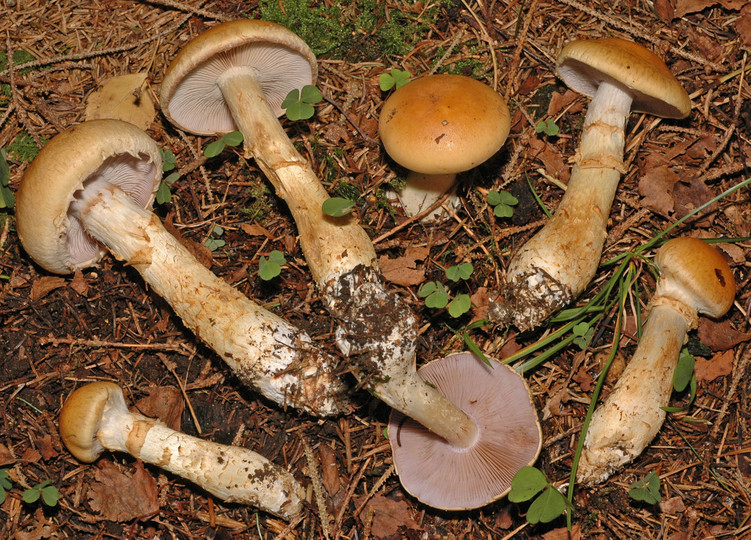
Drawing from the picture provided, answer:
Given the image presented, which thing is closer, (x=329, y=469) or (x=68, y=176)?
(x=68, y=176)

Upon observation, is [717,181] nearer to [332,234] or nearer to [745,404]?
[745,404]

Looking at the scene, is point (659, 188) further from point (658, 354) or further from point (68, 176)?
point (68, 176)

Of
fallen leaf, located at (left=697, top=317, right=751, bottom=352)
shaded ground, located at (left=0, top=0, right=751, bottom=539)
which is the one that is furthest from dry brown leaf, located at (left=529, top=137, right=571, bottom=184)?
fallen leaf, located at (left=697, top=317, right=751, bottom=352)

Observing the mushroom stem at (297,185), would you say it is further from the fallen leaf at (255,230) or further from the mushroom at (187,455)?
the mushroom at (187,455)

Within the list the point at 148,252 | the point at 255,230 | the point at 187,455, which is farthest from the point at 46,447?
the point at 255,230

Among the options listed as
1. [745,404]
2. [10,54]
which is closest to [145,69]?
[10,54]

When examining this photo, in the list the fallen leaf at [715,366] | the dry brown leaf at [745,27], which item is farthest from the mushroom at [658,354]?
the dry brown leaf at [745,27]
